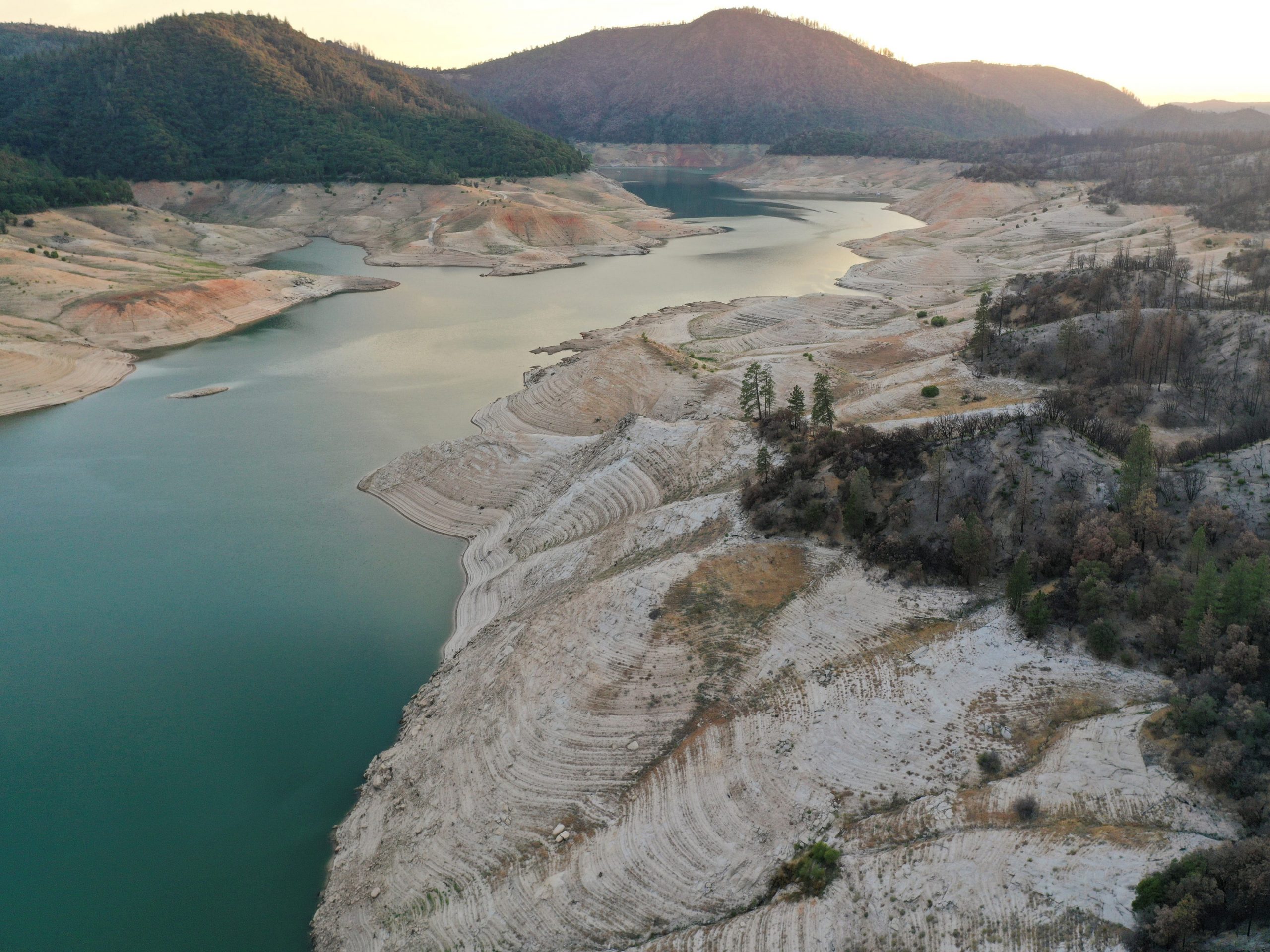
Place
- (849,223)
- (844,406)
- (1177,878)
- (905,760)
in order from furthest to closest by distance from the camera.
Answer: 1. (849,223)
2. (844,406)
3. (905,760)
4. (1177,878)

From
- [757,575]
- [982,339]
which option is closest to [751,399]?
[982,339]

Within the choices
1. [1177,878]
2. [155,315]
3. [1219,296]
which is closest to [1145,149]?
[1219,296]

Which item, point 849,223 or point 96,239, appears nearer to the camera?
point 96,239

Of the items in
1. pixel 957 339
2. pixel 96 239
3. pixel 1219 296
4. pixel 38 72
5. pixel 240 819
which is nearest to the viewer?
pixel 240 819

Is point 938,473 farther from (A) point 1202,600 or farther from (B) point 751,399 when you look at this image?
(B) point 751,399

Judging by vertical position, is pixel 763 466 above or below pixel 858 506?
above

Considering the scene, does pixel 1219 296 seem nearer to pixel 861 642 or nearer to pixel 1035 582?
pixel 1035 582

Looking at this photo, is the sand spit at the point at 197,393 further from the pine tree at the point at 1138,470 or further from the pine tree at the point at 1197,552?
the pine tree at the point at 1197,552
